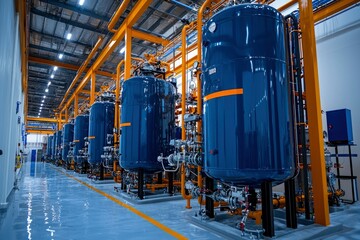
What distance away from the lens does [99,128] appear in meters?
9.39

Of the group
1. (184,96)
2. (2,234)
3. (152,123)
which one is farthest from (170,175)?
(2,234)

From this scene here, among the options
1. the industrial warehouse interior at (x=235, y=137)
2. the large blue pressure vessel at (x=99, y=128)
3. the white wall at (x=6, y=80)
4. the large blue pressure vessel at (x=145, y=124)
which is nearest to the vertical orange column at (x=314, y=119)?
the industrial warehouse interior at (x=235, y=137)

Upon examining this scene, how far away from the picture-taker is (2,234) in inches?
131

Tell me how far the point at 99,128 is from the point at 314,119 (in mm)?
7544

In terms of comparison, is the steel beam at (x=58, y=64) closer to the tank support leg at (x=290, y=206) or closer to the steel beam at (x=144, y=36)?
the steel beam at (x=144, y=36)

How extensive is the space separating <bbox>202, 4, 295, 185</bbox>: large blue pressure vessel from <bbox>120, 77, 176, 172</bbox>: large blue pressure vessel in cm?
254

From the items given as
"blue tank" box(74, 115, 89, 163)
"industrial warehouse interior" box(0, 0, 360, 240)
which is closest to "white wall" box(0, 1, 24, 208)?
"industrial warehouse interior" box(0, 0, 360, 240)

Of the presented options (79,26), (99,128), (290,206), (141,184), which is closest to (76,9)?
(79,26)

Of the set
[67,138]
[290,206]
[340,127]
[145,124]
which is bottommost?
[290,206]

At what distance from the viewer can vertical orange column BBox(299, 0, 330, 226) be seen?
3631mm

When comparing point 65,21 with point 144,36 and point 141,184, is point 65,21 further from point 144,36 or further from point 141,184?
point 141,184

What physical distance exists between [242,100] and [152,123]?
10.3ft

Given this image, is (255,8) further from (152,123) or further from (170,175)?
(170,175)

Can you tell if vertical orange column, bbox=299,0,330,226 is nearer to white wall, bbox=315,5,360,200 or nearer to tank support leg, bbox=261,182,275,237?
tank support leg, bbox=261,182,275,237
